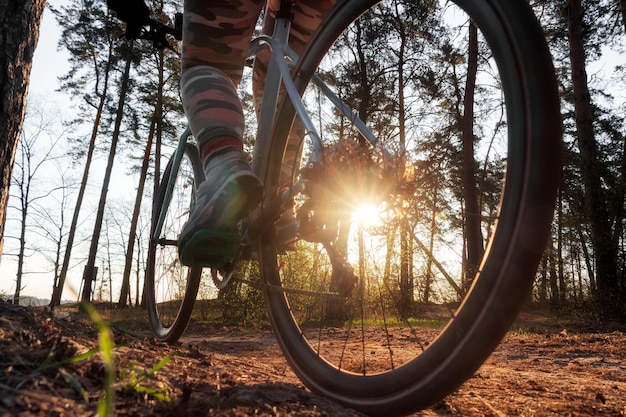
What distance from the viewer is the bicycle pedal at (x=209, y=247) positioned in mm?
1252

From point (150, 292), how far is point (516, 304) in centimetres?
232

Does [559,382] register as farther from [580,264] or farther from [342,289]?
[580,264]

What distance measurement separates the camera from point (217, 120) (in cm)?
143

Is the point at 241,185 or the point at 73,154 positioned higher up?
the point at 73,154

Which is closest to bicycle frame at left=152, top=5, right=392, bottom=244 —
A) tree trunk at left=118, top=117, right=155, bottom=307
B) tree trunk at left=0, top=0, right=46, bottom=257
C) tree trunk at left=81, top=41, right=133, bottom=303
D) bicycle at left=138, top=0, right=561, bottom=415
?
bicycle at left=138, top=0, right=561, bottom=415

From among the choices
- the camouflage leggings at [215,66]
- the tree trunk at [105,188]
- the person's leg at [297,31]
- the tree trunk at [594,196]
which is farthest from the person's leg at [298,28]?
the tree trunk at [105,188]

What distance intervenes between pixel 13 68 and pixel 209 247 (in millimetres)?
1742

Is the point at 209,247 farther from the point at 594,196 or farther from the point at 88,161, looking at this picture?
the point at 88,161

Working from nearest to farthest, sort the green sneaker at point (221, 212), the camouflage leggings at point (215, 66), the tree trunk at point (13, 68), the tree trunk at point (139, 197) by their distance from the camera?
the green sneaker at point (221, 212) < the camouflage leggings at point (215, 66) < the tree trunk at point (13, 68) < the tree trunk at point (139, 197)

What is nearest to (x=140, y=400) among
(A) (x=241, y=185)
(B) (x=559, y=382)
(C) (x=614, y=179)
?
(A) (x=241, y=185)

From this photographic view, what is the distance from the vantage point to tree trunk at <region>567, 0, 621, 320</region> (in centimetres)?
791

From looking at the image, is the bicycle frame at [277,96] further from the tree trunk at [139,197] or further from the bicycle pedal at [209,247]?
the tree trunk at [139,197]

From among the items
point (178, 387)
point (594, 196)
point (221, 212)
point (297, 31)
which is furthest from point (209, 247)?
point (594, 196)

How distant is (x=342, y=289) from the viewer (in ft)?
4.10
